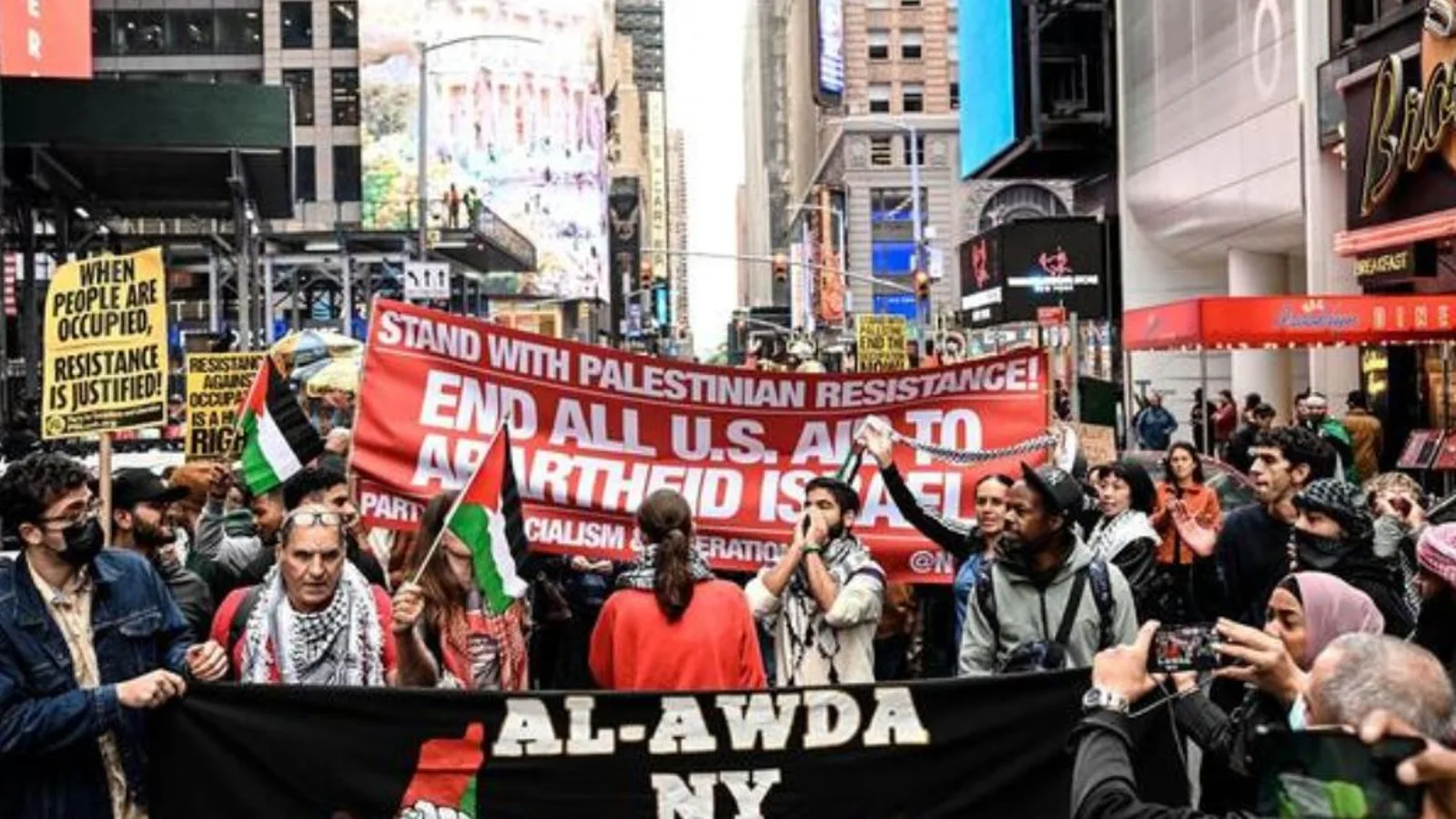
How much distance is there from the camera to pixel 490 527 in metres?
5.87

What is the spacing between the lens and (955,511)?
866 cm

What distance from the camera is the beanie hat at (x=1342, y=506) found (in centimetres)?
637

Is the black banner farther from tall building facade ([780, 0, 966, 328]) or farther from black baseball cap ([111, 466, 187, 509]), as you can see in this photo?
tall building facade ([780, 0, 966, 328])

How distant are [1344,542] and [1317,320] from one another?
15045mm

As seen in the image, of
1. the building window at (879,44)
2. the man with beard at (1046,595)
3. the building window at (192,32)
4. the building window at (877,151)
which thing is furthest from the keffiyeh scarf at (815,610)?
the building window at (879,44)

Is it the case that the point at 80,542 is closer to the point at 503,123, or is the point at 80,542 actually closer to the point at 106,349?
the point at 106,349

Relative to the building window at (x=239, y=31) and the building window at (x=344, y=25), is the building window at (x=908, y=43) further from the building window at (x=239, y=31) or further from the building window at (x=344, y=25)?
the building window at (x=239, y=31)

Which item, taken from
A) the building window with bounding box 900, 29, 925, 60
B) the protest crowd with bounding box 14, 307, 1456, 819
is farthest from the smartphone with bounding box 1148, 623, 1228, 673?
the building window with bounding box 900, 29, 925, 60

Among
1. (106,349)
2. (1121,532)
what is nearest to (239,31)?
(106,349)

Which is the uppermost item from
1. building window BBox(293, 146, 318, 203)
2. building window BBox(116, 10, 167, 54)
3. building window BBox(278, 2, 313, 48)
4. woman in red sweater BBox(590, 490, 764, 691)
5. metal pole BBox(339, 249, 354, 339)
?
building window BBox(278, 2, 313, 48)

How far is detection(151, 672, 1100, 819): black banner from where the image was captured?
5422 mm

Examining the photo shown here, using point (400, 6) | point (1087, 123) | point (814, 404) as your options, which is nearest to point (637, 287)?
point (400, 6)

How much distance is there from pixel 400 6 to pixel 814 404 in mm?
75867

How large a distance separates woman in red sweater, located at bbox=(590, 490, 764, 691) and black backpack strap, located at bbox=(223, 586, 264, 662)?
1374 mm
